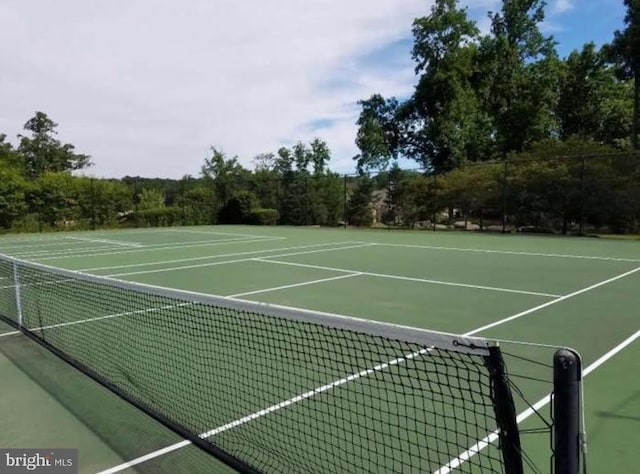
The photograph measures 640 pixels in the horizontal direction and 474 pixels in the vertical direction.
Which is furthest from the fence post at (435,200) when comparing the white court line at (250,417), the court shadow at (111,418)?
the court shadow at (111,418)

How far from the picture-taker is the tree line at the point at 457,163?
66.7ft

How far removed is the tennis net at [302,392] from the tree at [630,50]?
1151 inches

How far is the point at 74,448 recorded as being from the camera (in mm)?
3066

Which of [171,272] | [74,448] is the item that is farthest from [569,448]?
[171,272]

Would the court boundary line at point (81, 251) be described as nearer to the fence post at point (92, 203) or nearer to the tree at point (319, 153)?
the fence post at point (92, 203)

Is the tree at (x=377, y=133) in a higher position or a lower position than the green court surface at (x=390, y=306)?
higher

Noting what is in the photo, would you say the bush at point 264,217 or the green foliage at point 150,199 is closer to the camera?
the green foliage at point 150,199

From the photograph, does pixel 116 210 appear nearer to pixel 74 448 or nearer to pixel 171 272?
pixel 171 272

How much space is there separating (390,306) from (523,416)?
3.50 metres

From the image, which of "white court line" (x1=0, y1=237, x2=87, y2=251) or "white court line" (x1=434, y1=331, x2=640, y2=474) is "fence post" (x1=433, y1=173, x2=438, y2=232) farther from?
"white court line" (x1=434, y1=331, x2=640, y2=474)

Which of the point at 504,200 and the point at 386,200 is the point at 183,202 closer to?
the point at 386,200

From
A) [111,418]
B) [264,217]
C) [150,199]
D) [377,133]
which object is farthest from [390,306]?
[377,133]

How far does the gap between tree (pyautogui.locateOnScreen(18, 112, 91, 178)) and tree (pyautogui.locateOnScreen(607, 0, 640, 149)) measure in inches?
1694

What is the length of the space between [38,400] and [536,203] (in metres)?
20.2
